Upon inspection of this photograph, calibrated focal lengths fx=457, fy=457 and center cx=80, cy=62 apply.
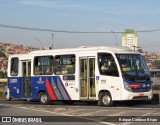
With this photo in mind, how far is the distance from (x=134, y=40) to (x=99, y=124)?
237 ft

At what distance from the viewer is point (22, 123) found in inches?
567

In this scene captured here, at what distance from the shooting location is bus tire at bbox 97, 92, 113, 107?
2214 centimetres

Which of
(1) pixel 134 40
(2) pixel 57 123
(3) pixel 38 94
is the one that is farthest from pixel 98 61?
(1) pixel 134 40

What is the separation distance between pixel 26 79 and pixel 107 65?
20.9 feet

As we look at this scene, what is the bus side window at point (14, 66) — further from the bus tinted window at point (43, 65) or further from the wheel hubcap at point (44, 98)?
the wheel hubcap at point (44, 98)

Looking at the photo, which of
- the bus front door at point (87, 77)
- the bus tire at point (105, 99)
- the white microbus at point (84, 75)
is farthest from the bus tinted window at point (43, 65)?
the bus tire at point (105, 99)

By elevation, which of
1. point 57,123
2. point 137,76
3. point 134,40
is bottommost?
point 57,123

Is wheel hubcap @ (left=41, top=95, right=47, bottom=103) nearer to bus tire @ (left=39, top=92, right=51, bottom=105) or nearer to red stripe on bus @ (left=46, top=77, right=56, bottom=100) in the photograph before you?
bus tire @ (left=39, top=92, right=51, bottom=105)

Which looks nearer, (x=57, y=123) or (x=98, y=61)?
(x=57, y=123)

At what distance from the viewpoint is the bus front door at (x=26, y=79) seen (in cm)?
2667

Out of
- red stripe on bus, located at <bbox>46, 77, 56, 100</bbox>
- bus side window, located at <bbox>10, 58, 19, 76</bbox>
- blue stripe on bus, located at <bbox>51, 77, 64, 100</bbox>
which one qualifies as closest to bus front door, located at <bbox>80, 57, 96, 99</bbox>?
blue stripe on bus, located at <bbox>51, 77, 64, 100</bbox>

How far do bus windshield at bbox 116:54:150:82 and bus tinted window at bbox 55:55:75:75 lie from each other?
294cm

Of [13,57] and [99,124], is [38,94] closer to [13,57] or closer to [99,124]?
[13,57]

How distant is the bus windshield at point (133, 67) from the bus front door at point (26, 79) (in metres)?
6.67
